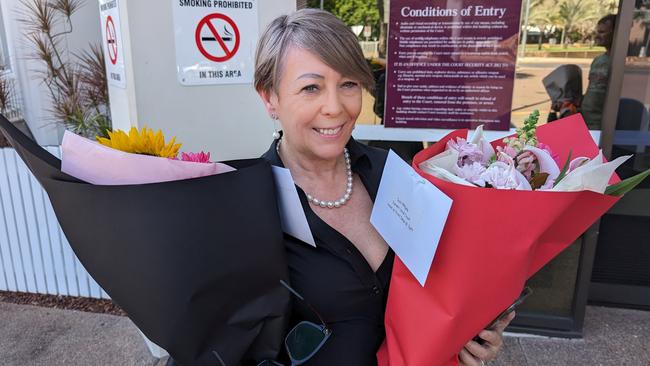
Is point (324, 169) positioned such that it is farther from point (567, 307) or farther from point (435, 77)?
point (567, 307)

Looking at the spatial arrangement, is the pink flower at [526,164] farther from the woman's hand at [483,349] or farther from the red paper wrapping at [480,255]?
the woman's hand at [483,349]

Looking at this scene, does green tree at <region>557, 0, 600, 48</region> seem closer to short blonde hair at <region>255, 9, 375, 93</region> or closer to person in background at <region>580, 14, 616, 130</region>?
person in background at <region>580, 14, 616, 130</region>

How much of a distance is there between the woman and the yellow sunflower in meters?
0.39

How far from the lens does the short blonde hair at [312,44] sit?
4.23 feet

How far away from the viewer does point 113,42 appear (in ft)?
9.55

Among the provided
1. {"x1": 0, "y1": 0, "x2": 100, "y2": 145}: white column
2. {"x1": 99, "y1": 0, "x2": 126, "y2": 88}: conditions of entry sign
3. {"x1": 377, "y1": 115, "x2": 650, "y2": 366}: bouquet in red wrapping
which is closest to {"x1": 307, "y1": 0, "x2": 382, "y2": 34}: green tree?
{"x1": 99, "y1": 0, "x2": 126, "y2": 88}: conditions of entry sign

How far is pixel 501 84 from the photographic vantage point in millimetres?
3289

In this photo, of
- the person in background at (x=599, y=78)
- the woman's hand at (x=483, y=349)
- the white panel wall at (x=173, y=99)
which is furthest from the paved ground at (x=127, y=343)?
the woman's hand at (x=483, y=349)

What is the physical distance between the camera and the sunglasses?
1149 millimetres

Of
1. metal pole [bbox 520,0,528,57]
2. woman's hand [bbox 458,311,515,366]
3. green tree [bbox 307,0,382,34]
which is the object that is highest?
green tree [bbox 307,0,382,34]

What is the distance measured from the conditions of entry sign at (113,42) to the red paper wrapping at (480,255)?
2.22 meters

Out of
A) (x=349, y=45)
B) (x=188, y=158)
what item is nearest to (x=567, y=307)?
(x=349, y=45)

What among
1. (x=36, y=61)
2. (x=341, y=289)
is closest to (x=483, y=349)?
(x=341, y=289)

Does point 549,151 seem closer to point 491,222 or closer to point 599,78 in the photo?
point 491,222
